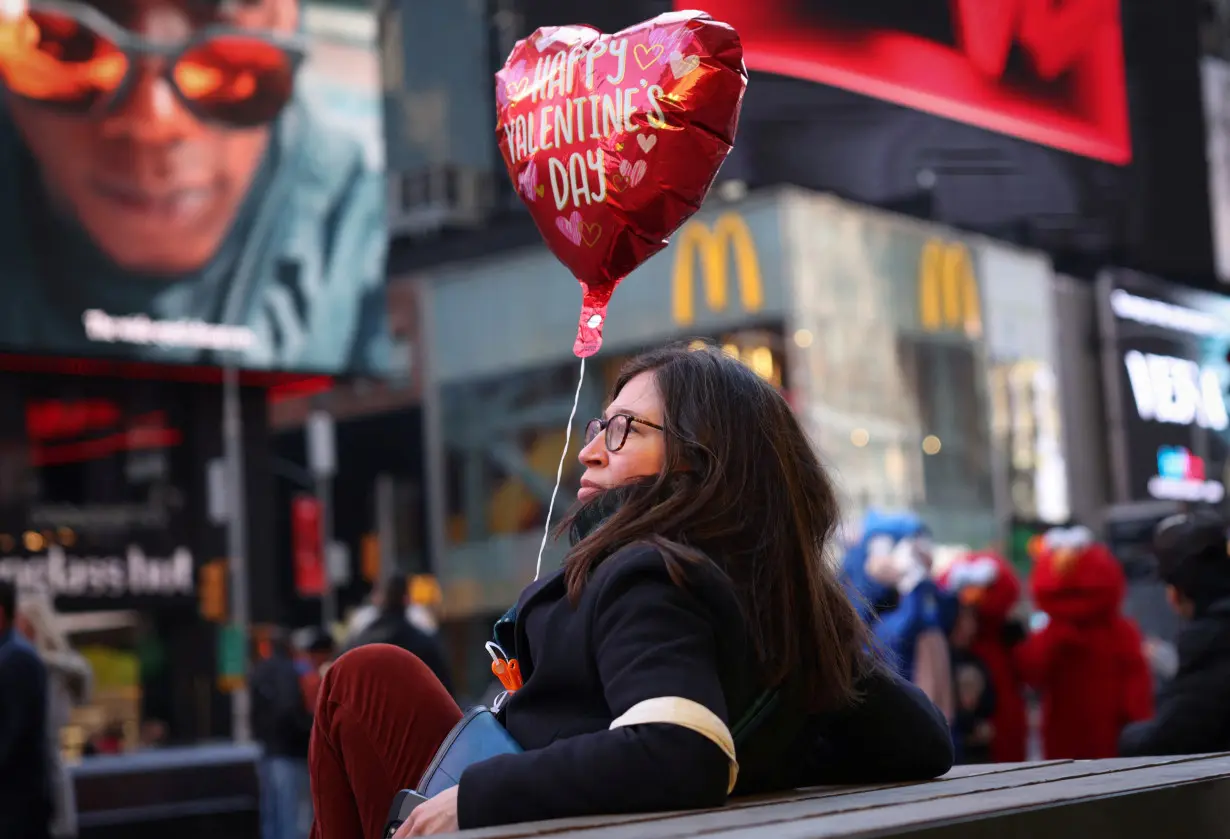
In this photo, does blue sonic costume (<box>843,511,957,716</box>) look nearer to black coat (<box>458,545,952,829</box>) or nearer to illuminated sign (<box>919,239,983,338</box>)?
black coat (<box>458,545,952,829</box>)

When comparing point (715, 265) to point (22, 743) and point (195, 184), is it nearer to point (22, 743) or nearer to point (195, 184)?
point (195, 184)

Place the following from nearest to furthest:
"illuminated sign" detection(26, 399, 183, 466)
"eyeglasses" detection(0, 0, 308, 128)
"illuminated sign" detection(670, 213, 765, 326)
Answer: "eyeglasses" detection(0, 0, 308, 128), "illuminated sign" detection(26, 399, 183, 466), "illuminated sign" detection(670, 213, 765, 326)

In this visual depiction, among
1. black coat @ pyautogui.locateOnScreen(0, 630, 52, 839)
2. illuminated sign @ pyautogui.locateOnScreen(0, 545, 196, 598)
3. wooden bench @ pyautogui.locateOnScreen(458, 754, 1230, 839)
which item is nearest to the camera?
wooden bench @ pyautogui.locateOnScreen(458, 754, 1230, 839)

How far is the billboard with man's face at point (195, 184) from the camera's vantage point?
61.0 ft

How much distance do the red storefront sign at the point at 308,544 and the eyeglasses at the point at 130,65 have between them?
9702 millimetres

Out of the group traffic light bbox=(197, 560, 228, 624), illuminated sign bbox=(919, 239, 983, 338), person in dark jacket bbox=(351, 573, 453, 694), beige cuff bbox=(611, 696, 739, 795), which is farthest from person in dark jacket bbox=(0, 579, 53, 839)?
illuminated sign bbox=(919, 239, 983, 338)

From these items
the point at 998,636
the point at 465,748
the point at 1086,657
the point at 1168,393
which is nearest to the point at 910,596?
the point at 1086,657

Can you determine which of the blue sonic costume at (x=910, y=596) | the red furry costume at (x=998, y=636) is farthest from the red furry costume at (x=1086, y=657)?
the blue sonic costume at (x=910, y=596)

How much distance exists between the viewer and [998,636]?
8.72 metres

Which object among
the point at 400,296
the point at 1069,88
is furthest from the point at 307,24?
the point at 1069,88

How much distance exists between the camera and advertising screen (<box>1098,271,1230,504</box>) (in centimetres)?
1961

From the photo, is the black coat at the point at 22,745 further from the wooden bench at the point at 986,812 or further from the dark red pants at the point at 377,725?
the wooden bench at the point at 986,812

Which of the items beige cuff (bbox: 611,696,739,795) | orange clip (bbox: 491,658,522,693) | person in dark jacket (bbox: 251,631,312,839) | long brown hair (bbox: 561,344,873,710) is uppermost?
long brown hair (bbox: 561,344,873,710)

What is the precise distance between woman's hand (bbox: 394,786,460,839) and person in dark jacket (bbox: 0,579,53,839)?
4142mm
